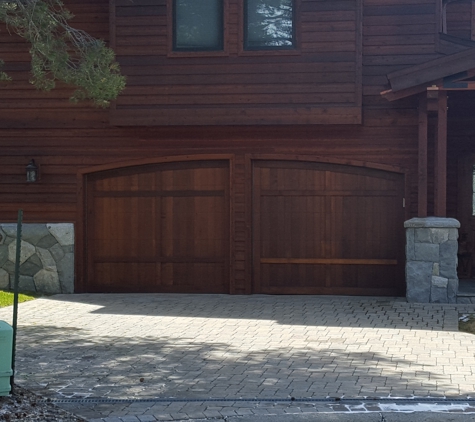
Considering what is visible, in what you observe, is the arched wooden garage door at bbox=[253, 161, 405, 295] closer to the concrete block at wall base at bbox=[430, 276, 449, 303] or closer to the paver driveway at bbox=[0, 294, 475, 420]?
the paver driveway at bbox=[0, 294, 475, 420]

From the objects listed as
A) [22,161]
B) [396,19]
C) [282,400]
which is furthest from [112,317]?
[396,19]

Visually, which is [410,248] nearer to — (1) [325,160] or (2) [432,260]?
(2) [432,260]

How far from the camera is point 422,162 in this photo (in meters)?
14.3

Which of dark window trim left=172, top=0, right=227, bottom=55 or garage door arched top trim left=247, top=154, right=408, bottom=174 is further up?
dark window trim left=172, top=0, right=227, bottom=55

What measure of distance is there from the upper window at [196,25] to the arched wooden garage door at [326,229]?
220cm

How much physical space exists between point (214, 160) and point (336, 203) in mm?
2199

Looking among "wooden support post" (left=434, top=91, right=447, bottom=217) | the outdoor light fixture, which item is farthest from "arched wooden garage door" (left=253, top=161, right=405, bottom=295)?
the outdoor light fixture

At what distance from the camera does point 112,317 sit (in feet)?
41.2

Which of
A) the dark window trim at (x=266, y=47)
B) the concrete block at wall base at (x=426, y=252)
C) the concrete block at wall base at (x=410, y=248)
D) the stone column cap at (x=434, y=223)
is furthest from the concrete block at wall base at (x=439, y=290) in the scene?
the dark window trim at (x=266, y=47)

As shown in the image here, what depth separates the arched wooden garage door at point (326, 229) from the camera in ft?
49.3

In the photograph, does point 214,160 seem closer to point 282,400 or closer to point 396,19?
point 396,19

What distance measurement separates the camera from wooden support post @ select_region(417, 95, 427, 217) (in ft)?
46.4

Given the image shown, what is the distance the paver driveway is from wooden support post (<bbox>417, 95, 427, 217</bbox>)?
153 cm

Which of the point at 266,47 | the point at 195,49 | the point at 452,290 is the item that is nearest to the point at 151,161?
the point at 195,49
